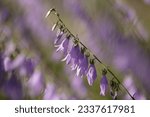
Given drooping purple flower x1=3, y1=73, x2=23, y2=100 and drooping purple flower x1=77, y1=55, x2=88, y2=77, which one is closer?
drooping purple flower x1=77, y1=55, x2=88, y2=77

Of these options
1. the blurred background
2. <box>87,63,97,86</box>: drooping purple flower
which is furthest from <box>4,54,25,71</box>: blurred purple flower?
<box>87,63,97,86</box>: drooping purple flower

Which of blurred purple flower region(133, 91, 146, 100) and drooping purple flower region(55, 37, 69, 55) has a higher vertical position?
drooping purple flower region(55, 37, 69, 55)

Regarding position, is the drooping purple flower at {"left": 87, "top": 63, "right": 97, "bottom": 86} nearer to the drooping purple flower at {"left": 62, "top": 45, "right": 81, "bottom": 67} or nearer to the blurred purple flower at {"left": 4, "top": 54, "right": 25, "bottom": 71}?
the drooping purple flower at {"left": 62, "top": 45, "right": 81, "bottom": 67}

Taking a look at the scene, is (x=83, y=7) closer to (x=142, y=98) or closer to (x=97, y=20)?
(x=97, y=20)

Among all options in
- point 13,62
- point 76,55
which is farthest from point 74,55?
point 13,62

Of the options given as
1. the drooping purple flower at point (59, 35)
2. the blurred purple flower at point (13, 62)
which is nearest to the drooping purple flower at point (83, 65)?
the drooping purple flower at point (59, 35)

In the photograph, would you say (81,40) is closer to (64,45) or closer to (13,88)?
(64,45)
